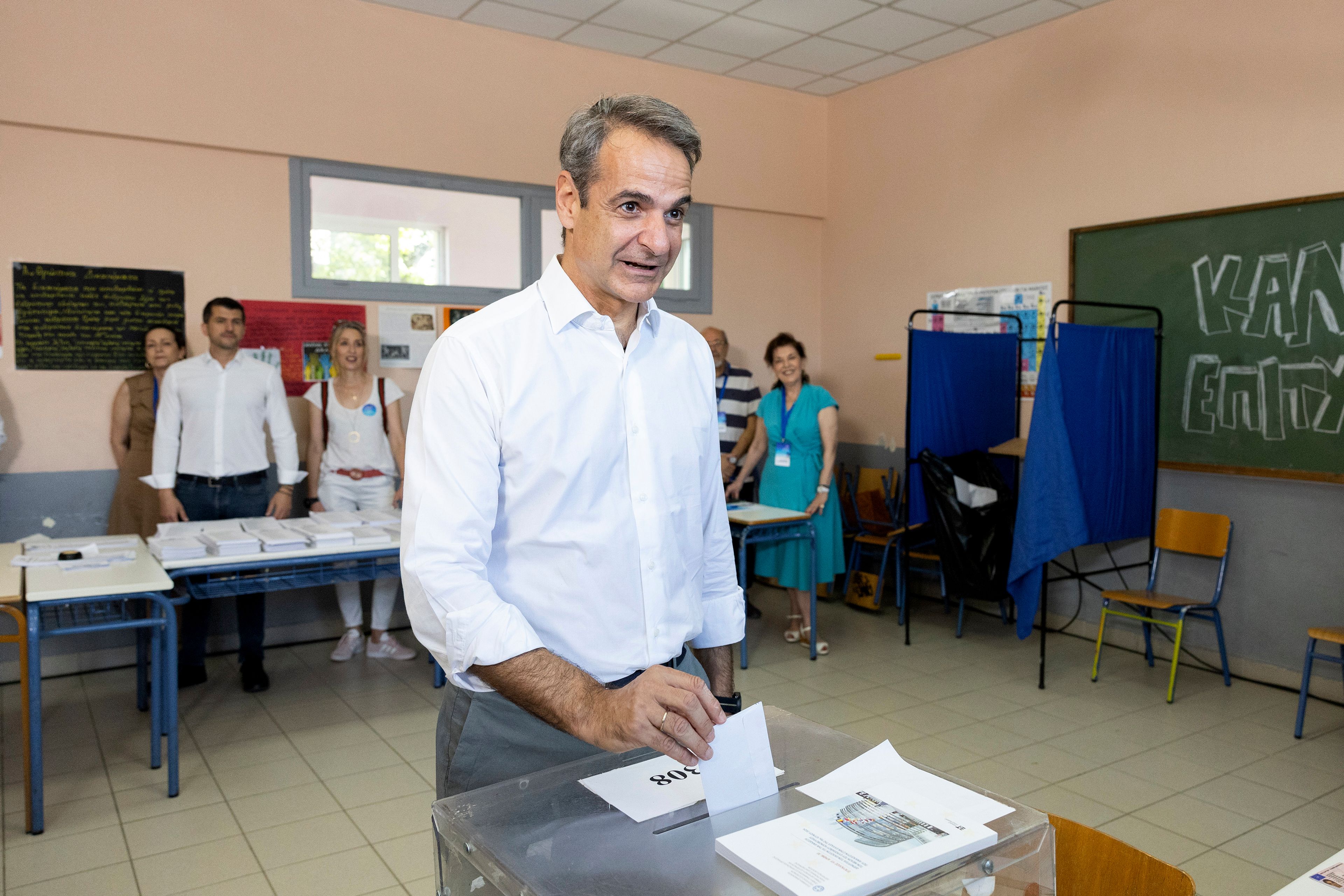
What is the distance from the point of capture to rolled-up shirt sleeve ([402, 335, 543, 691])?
3.78ft

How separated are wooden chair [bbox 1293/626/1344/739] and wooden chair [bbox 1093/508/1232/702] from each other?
48cm

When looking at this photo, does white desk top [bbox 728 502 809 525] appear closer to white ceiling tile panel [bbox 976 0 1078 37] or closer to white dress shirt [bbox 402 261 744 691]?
white ceiling tile panel [bbox 976 0 1078 37]

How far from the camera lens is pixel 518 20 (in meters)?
5.23

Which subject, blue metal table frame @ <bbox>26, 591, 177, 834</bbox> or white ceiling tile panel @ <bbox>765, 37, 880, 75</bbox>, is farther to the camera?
white ceiling tile panel @ <bbox>765, 37, 880, 75</bbox>

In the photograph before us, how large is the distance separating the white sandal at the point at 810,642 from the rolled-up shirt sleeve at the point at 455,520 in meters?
3.74

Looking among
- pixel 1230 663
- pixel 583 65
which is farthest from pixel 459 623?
pixel 583 65

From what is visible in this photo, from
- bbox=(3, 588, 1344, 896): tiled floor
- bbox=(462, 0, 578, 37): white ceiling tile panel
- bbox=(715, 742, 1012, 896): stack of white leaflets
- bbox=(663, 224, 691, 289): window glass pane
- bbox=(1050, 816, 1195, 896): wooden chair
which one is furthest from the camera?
bbox=(663, 224, 691, 289): window glass pane

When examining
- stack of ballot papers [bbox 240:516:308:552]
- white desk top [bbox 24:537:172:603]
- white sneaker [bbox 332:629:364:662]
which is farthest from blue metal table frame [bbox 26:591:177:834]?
white sneaker [bbox 332:629:364:662]

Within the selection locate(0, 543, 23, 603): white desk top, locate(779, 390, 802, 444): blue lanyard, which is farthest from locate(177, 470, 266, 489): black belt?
locate(779, 390, 802, 444): blue lanyard

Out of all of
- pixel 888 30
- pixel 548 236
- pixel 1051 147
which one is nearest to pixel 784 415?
pixel 548 236

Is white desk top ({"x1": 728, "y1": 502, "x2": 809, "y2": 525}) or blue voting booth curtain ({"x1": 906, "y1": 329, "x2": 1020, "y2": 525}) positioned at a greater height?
blue voting booth curtain ({"x1": 906, "y1": 329, "x2": 1020, "y2": 525})

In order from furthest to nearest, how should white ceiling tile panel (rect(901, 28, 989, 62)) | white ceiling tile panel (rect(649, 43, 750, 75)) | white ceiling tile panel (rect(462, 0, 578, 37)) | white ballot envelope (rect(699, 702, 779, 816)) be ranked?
1. white ceiling tile panel (rect(649, 43, 750, 75))
2. white ceiling tile panel (rect(901, 28, 989, 62))
3. white ceiling tile panel (rect(462, 0, 578, 37))
4. white ballot envelope (rect(699, 702, 779, 816))

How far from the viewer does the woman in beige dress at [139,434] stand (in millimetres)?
4445

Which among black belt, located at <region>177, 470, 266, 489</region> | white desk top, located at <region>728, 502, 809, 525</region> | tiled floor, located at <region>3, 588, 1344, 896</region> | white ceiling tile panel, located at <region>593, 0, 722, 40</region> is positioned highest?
white ceiling tile panel, located at <region>593, 0, 722, 40</region>
